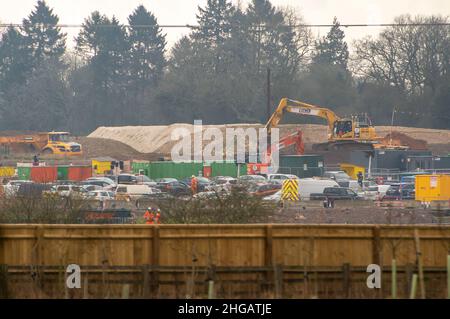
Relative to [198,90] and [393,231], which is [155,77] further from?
[393,231]

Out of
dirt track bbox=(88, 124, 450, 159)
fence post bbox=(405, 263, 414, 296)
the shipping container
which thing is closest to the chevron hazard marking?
the shipping container

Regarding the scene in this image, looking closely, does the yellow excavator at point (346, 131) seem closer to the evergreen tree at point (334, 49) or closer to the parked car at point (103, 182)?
the parked car at point (103, 182)

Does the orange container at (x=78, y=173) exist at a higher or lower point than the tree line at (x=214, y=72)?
lower

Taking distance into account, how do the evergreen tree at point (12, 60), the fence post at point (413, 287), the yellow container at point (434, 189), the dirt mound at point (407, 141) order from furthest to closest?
1. the evergreen tree at point (12, 60)
2. the dirt mound at point (407, 141)
3. the yellow container at point (434, 189)
4. the fence post at point (413, 287)

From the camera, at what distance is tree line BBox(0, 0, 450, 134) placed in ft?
275

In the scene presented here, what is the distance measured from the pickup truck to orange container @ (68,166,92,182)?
55.3 feet

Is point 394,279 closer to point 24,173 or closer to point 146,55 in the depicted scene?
point 24,173

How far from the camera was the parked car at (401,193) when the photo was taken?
43.2 metres

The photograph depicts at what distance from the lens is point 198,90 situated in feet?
290

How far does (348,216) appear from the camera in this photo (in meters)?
32.8

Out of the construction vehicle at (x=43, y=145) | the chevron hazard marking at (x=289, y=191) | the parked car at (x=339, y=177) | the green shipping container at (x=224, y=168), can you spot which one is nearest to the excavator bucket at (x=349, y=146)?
the parked car at (x=339, y=177)

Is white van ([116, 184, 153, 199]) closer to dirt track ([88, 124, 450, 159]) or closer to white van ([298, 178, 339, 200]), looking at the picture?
white van ([298, 178, 339, 200])

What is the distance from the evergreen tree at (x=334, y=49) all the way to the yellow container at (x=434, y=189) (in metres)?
55.7

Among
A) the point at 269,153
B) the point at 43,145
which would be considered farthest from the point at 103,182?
the point at 43,145
